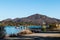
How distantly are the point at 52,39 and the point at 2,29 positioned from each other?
5471 mm

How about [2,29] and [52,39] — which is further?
[2,29]

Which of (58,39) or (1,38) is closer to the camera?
(58,39)

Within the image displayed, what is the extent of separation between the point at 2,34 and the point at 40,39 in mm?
4468

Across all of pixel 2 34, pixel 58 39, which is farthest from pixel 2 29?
pixel 58 39

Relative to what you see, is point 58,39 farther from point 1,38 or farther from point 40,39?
point 1,38

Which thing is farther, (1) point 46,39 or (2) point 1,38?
(2) point 1,38

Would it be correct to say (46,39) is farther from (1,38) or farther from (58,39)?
(1,38)

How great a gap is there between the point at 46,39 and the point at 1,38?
4.30 metres

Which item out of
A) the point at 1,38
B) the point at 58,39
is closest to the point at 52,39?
the point at 58,39

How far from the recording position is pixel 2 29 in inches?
781

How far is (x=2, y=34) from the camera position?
19.6 m

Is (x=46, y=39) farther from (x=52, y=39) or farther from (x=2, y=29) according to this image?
(x=2, y=29)

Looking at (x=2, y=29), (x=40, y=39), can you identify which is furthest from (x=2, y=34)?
(x=40, y=39)

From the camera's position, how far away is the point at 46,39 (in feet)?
54.2
